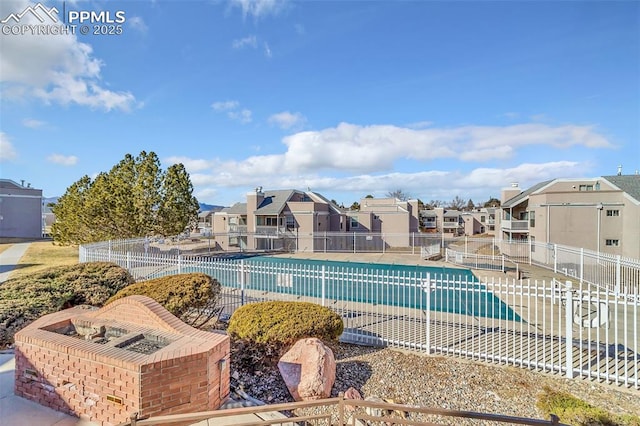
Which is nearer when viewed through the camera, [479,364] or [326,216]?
[479,364]

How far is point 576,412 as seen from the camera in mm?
4871

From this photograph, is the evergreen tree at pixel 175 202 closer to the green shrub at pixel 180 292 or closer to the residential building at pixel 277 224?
the residential building at pixel 277 224

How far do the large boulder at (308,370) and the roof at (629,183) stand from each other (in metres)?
24.7

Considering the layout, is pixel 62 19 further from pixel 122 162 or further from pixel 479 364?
pixel 122 162

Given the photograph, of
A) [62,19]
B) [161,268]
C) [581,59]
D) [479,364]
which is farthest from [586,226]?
[62,19]

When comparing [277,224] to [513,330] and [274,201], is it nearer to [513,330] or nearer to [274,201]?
[274,201]

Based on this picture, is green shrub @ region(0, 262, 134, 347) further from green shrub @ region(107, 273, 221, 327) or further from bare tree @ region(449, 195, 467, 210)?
bare tree @ region(449, 195, 467, 210)

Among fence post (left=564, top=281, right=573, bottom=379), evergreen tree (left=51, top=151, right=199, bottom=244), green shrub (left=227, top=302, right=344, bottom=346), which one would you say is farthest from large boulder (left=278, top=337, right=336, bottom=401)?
evergreen tree (left=51, top=151, right=199, bottom=244)

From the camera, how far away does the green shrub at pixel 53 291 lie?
7055mm

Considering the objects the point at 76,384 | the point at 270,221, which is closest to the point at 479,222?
the point at 270,221

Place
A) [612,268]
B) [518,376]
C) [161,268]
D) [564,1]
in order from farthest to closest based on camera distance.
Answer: [612,268]
[161,268]
[564,1]
[518,376]

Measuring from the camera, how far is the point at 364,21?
10.1 meters

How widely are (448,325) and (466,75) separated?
34.1 feet

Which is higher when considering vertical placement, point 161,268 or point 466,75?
point 466,75
